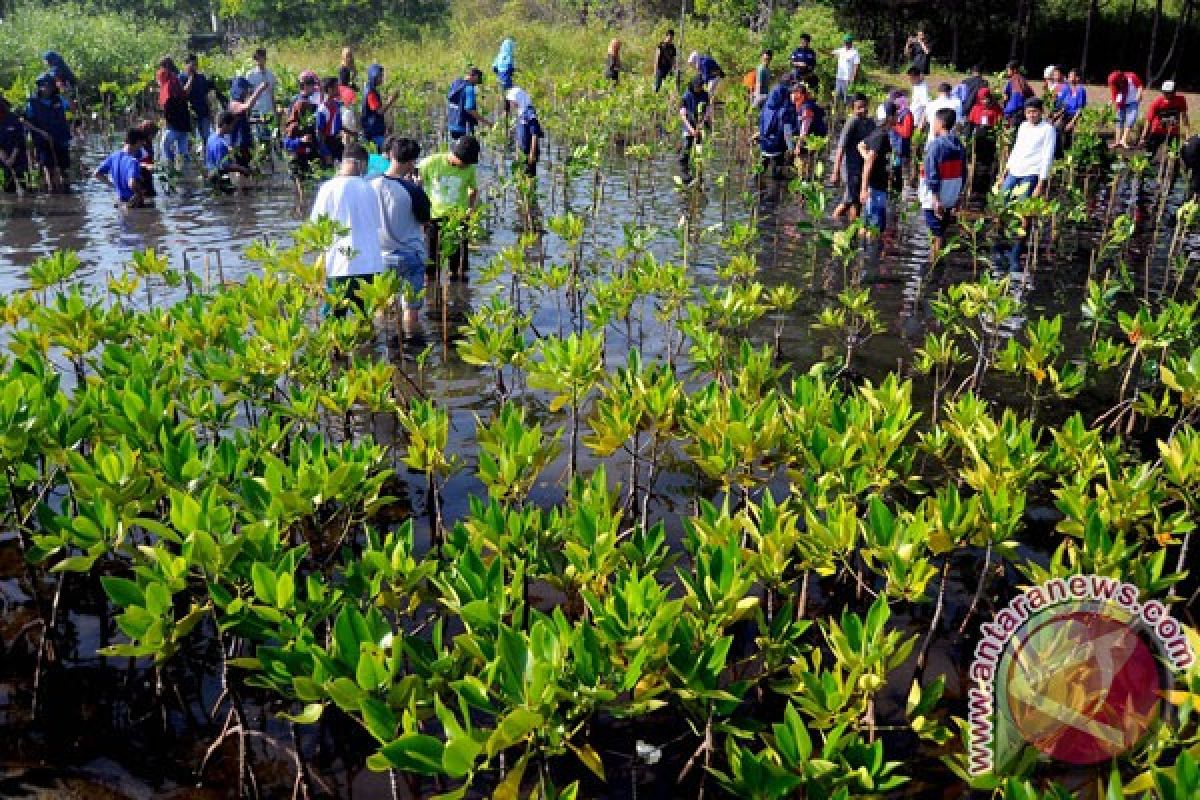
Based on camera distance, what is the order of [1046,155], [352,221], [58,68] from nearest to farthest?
[352,221], [1046,155], [58,68]

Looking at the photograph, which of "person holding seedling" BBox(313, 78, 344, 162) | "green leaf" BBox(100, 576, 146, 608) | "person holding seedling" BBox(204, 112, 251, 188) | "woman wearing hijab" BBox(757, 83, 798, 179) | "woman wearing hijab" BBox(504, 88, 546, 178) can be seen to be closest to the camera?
"green leaf" BBox(100, 576, 146, 608)

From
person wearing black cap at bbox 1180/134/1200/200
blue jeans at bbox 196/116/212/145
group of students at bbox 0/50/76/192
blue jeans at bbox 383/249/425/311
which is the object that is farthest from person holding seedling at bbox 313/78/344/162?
person wearing black cap at bbox 1180/134/1200/200

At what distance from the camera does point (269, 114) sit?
1596 cm

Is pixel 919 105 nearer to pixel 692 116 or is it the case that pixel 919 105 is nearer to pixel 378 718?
pixel 692 116

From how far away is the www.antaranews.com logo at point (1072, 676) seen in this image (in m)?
2.59

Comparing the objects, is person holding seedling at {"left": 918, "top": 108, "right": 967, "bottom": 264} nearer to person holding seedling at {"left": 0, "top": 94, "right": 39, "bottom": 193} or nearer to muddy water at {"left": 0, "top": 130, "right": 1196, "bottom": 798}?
muddy water at {"left": 0, "top": 130, "right": 1196, "bottom": 798}

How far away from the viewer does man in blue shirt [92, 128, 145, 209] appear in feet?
38.5

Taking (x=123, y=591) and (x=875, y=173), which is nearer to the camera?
(x=123, y=591)

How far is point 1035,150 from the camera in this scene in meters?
10.8

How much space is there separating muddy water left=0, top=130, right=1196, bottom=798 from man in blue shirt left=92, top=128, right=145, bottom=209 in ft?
1.17

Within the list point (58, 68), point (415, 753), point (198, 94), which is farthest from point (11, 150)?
point (415, 753)

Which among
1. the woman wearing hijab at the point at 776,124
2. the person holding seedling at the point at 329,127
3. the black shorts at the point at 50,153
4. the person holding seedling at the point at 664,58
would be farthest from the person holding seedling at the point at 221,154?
the person holding seedling at the point at 664,58

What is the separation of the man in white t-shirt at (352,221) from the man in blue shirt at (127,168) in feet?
20.3

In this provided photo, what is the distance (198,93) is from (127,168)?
3.79m
